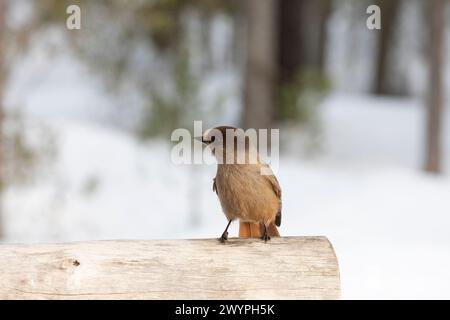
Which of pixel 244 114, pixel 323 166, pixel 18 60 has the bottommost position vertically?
pixel 323 166

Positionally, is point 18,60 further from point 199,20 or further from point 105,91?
point 199,20

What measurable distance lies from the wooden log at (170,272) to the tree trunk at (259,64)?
6773 mm

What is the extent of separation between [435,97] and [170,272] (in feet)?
22.6

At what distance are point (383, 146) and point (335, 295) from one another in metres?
8.84

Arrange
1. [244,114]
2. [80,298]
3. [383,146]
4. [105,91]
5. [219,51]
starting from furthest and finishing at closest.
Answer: [219,51], [105,91], [383,146], [244,114], [80,298]

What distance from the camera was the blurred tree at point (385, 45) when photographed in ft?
49.7

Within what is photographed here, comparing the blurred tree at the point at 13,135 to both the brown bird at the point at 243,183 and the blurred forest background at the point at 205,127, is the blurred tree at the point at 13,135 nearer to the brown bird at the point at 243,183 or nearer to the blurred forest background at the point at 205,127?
the blurred forest background at the point at 205,127

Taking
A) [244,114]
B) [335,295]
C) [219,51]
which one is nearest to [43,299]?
[335,295]

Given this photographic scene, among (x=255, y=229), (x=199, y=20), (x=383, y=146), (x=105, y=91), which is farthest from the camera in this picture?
(x=199, y=20)

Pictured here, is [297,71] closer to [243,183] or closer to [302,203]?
[302,203]

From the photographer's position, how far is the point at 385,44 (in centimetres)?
1580

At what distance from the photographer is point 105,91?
1325cm

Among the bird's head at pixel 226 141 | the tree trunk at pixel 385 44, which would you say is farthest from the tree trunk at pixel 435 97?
the bird's head at pixel 226 141

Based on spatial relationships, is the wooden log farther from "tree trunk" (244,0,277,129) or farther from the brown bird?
"tree trunk" (244,0,277,129)
